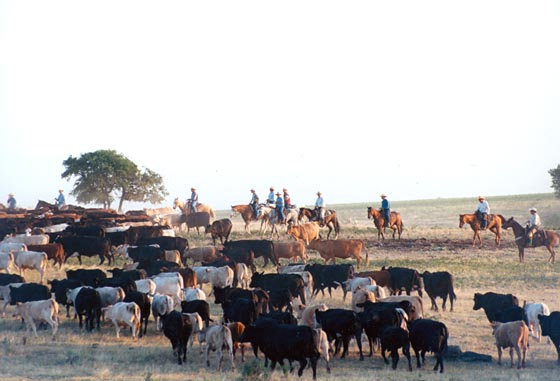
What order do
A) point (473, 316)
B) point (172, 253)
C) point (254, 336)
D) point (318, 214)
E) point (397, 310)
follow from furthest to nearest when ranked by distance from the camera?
1. point (318, 214)
2. point (172, 253)
3. point (473, 316)
4. point (397, 310)
5. point (254, 336)

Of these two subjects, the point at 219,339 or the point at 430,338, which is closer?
the point at 219,339

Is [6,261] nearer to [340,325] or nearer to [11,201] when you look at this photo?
[340,325]

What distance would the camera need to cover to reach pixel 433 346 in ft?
48.2

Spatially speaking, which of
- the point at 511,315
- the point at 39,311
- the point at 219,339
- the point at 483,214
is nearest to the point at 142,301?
the point at 39,311

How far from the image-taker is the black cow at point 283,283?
20.8 m

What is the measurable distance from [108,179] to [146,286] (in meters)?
40.5

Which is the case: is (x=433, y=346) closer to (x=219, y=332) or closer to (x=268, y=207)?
A: (x=219, y=332)

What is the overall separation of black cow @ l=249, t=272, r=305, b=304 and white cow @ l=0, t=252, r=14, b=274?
324 inches

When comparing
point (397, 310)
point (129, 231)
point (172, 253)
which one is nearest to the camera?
point (397, 310)

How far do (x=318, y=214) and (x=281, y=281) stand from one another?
18022mm

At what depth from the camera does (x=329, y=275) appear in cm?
2281

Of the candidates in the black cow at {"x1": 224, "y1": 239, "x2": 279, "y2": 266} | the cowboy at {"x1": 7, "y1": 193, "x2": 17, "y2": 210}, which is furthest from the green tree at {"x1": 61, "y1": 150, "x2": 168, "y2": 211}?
the black cow at {"x1": 224, "y1": 239, "x2": 279, "y2": 266}

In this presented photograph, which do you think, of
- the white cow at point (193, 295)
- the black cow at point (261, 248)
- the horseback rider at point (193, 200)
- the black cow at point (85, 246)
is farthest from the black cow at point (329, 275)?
the horseback rider at point (193, 200)

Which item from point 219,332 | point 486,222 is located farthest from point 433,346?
point 486,222
